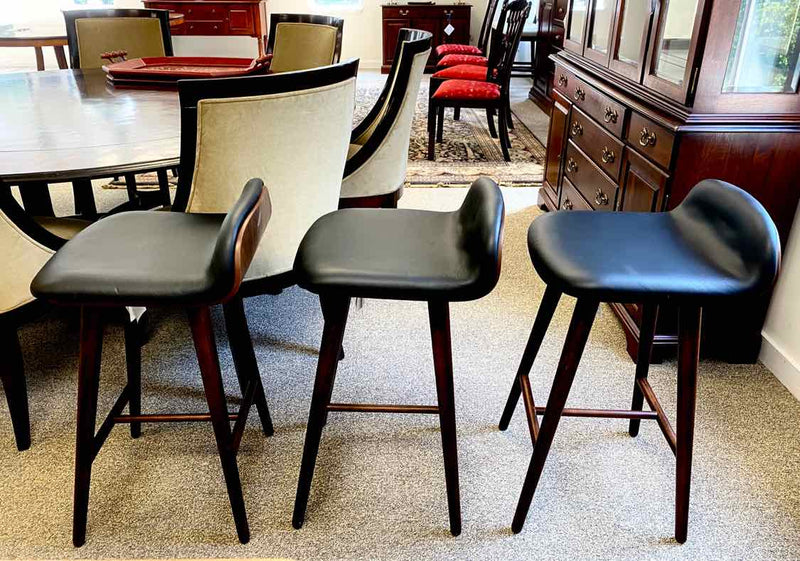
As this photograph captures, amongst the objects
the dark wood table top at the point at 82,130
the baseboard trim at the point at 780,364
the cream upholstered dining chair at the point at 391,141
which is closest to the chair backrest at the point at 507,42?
the cream upholstered dining chair at the point at 391,141

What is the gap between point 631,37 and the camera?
2.17m

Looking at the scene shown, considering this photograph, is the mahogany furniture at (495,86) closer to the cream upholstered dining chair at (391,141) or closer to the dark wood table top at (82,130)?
the cream upholstered dining chair at (391,141)

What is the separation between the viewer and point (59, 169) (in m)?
1.47

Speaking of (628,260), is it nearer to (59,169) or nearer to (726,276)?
(726,276)

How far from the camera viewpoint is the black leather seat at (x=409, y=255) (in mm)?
1147

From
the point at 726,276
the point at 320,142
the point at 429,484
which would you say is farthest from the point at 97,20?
the point at 726,276

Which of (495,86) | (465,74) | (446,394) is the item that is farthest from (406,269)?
(465,74)

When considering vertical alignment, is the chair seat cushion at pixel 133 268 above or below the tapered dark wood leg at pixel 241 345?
above

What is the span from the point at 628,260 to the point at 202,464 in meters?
1.18

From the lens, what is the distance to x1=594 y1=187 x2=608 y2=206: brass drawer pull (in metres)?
2.35

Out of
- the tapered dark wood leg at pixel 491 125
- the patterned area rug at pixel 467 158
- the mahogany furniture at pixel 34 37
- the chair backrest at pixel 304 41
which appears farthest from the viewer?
the tapered dark wood leg at pixel 491 125

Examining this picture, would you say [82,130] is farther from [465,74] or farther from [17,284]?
[465,74]

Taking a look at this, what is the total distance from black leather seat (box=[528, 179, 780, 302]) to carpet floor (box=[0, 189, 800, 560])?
2.03 ft

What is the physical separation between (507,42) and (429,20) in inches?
130
